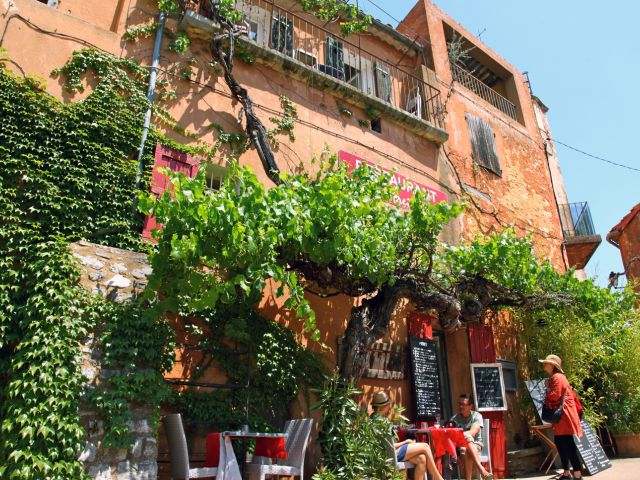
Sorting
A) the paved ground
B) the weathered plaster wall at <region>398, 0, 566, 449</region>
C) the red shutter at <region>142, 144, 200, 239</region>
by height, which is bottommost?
the paved ground

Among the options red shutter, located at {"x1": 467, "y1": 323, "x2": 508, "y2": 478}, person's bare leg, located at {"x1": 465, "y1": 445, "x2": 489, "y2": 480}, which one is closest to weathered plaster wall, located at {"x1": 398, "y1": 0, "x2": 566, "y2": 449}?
red shutter, located at {"x1": 467, "y1": 323, "x2": 508, "y2": 478}

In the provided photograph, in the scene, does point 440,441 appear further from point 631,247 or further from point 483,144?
point 631,247

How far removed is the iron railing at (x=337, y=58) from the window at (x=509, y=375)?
5.24m

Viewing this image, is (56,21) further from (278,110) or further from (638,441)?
(638,441)

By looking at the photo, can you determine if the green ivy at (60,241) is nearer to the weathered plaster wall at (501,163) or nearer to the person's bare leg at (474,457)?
the person's bare leg at (474,457)

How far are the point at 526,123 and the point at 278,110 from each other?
8.48 meters

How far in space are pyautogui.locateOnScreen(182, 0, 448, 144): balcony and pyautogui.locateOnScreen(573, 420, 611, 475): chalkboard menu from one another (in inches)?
247

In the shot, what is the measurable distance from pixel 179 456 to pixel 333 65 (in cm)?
840

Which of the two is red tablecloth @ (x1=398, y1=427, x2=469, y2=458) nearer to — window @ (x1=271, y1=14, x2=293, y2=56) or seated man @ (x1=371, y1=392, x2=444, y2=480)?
seated man @ (x1=371, y1=392, x2=444, y2=480)

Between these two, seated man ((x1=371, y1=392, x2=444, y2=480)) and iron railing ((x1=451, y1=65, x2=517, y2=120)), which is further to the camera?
iron railing ((x1=451, y1=65, x2=517, y2=120))

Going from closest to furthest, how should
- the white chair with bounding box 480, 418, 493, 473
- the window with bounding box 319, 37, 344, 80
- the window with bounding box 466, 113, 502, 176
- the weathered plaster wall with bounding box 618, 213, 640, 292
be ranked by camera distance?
the white chair with bounding box 480, 418, 493, 473
the window with bounding box 319, 37, 344, 80
the window with bounding box 466, 113, 502, 176
the weathered plaster wall with bounding box 618, 213, 640, 292

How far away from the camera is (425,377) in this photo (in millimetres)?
8102

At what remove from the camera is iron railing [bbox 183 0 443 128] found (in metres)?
9.54

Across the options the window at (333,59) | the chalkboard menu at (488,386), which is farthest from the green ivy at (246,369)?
the window at (333,59)
